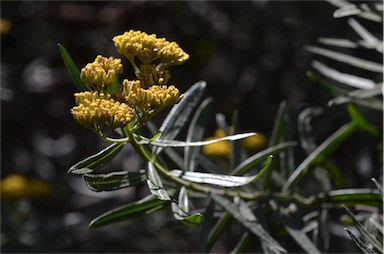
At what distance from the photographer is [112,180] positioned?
1066 mm

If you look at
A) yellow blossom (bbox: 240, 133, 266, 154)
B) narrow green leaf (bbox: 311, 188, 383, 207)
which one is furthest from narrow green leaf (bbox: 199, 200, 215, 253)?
yellow blossom (bbox: 240, 133, 266, 154)

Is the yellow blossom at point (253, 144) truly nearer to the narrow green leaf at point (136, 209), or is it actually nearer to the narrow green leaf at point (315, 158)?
the narrow green leaf at point (315, 158)

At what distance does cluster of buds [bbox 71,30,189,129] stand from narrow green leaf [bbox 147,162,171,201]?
0.09m

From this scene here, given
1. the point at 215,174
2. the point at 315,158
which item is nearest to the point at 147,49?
the point at 215,174

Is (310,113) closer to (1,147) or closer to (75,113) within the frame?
(75,113)

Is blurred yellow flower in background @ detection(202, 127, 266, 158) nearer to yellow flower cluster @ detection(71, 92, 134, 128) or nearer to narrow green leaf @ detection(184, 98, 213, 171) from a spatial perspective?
narrow green leaf @ detection(184, 98, 213, 171)

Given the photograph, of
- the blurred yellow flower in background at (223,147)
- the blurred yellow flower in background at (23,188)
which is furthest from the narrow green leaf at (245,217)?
the blurred yellow flower in background at (23,188)

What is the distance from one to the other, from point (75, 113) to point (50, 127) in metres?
2.11

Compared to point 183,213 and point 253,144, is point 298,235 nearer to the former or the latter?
point 183,213

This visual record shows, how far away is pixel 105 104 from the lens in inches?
37.0

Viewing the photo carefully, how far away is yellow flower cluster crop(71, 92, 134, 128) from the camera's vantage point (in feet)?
3.04

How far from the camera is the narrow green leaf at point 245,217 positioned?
116 centimetres

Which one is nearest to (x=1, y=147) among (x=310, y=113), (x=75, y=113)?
(x=310, y=113)

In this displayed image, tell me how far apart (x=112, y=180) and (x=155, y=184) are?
0.09m
